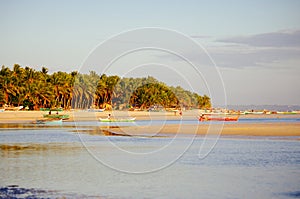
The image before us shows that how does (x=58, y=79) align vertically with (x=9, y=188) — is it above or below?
above

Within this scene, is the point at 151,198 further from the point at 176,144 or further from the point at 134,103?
the point at 134,103

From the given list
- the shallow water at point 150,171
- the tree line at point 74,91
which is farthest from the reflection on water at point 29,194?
the tree line at point 74,91

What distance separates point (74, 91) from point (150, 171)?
127 m

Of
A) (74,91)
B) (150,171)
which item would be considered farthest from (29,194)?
(74,91)

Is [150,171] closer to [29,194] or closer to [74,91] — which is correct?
[29,194]

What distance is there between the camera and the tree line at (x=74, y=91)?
393 ft

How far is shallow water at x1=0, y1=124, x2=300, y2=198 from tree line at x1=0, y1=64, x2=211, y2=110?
268 feet

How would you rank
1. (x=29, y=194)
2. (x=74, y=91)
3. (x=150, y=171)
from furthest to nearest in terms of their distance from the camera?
1. (x=74, y=91)
2. (x=150, y=171)
3. (x=29, y=194)

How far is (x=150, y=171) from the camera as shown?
89.1 ft

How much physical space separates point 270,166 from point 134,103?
467 ft

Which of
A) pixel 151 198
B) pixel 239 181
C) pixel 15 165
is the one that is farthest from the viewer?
pixel 15 165

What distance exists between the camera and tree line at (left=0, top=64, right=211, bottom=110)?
11969cm

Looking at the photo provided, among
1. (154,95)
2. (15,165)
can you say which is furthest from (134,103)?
(15,165)

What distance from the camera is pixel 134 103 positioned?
556 ft
